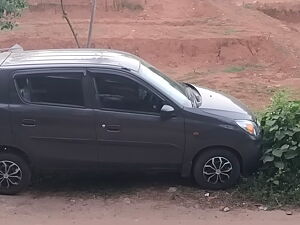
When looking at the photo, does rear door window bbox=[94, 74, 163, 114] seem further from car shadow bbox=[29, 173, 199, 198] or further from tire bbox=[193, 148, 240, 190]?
car shadow bbox=[29, 173, 199, 198]

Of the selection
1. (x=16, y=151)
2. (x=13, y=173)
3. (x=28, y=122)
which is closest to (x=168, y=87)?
(x=28, y=122)

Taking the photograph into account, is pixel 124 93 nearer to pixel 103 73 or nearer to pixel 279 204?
pixel 103 73

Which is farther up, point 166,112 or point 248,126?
point 166,112

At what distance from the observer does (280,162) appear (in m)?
7.40

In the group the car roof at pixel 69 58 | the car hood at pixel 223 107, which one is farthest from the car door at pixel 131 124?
the car hood at pixel 223 107

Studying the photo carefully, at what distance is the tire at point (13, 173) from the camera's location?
24.2ft

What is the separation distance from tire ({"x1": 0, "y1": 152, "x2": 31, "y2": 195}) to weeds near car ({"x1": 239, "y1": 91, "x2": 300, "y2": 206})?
8.48 feet

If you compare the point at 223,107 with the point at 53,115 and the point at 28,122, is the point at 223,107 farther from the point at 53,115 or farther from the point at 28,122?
the point at 28,122

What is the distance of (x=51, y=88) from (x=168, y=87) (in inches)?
55.9

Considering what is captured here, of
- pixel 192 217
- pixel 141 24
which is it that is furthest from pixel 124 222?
pixel 141 24

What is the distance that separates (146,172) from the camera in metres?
7.62

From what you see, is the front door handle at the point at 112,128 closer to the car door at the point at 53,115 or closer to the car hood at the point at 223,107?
the car door at the point at 53,115

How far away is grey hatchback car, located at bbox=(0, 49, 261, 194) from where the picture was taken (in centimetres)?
726

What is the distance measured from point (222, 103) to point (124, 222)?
214 cm
